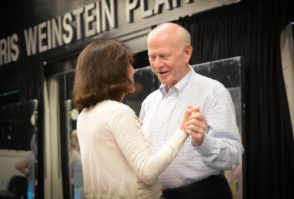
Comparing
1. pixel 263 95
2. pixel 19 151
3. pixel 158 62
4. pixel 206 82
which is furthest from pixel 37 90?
pixel 206 82

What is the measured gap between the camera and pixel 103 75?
1.62 m

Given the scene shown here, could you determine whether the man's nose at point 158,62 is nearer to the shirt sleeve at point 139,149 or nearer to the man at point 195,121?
the man at point 195,121

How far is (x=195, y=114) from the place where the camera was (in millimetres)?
1492

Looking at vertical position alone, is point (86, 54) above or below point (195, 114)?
above

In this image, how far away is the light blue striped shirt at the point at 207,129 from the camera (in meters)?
1.72

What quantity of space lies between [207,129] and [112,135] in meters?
0.53

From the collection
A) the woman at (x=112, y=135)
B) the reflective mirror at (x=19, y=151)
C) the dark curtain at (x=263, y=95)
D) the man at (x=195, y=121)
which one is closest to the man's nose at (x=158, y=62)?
the man at (x=195, y=121)

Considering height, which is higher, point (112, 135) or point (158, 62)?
point (158, 62)

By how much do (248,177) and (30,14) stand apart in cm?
410

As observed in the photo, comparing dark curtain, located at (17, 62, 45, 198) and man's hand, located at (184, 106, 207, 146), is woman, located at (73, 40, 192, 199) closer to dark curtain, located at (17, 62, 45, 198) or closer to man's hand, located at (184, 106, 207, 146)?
man's hand, located at (184, 106, 207, 146)

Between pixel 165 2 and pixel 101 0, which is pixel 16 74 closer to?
pixel 101 0

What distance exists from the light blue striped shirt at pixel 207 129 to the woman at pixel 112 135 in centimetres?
25

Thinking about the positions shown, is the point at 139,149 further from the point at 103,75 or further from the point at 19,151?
the point at 19,151

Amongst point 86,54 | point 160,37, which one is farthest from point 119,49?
point 160,37
